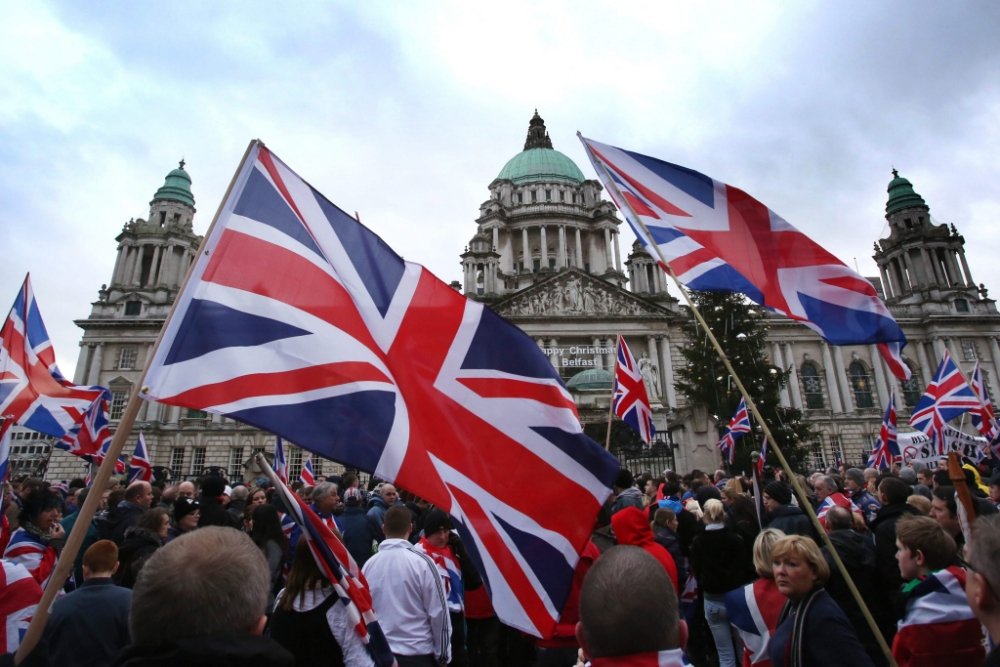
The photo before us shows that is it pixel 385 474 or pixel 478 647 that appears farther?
pixel 478 647

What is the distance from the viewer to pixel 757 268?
594 centimetres

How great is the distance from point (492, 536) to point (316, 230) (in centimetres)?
221

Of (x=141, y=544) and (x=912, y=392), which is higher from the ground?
(x=912, y=392)

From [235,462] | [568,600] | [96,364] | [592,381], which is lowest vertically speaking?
[568,600]

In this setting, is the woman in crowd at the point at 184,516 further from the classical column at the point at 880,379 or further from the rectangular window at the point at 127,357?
the classical column at the point at 880,379

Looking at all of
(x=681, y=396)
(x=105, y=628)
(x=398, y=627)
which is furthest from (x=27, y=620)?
(x=681, y=396)

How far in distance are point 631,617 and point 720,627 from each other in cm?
478

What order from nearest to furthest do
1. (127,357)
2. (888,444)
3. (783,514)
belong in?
1. (783,514)
2. (888,444)
3. (127,357)

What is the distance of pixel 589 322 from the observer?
156 feet

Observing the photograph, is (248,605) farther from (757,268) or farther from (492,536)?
(757,268)

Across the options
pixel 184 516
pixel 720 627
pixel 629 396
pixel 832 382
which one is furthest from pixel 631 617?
pixel 832 382

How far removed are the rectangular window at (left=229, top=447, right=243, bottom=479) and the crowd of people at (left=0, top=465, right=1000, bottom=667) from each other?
136 feet

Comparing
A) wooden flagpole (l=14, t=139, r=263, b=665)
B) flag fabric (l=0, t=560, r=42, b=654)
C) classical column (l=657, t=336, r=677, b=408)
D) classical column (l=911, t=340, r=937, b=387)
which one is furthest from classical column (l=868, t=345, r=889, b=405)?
wooden flagpole (l=14, t=139, r=263, b=665)

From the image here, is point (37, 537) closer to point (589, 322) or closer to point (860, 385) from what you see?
point (589, 322)
